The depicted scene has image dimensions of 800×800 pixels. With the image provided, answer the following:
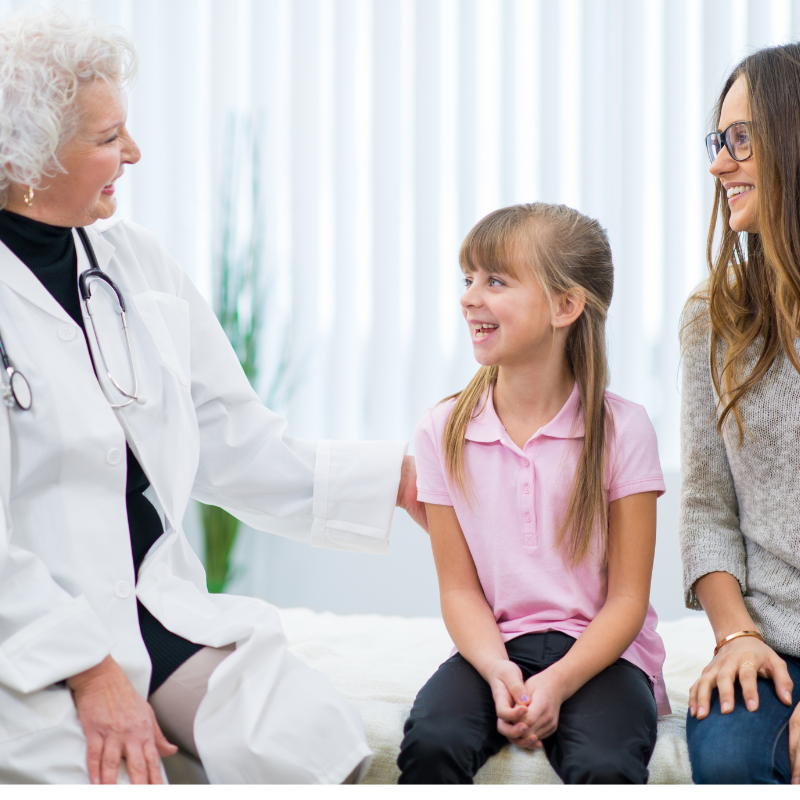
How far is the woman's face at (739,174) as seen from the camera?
133cm

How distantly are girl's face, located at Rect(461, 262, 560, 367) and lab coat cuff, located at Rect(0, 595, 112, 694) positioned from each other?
29.5 inches

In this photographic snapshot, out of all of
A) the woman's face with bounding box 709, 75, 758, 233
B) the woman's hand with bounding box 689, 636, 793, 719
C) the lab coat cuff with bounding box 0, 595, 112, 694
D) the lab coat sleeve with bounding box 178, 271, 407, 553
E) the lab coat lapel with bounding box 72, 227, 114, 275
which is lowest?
the woman's hand with bounding box 689, 636, 793, 719

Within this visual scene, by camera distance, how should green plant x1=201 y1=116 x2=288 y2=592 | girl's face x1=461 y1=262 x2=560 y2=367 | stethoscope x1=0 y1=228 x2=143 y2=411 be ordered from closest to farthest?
1. stethoscope x1=0 y1=228 x2=143 y2=411
2. girl's face x1=461 y1=262 x2=560 y2=367
3. green plant x1=201 y1=116 x2=288 y2=592

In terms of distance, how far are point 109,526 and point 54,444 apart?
15 centimetres

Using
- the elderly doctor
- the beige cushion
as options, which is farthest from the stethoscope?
the beige cushion

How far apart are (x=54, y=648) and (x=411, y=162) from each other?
269 centimetres

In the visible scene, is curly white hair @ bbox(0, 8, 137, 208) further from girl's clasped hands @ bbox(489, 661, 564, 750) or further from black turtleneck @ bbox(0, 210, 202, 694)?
girl's clasped hands @ bbox(489, 661, 564, 750)

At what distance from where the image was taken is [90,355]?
1310 mm

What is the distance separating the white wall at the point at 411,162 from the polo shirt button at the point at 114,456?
7.20 feet

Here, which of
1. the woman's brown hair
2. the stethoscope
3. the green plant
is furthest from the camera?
the green plant

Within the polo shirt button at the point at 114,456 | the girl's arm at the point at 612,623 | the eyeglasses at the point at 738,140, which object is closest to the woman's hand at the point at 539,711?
the girl's arm at the point at 612,623

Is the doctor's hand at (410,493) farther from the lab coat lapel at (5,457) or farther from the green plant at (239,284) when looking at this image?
the green plant at (239,284)

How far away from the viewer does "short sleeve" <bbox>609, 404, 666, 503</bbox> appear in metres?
1.39
